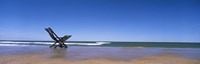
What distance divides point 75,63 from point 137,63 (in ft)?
8.66

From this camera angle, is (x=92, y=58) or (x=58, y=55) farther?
(x=58, y=55)

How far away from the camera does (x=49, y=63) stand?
8602 mm

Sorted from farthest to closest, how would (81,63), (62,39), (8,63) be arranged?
(62,39) → (81,63) → (8,63)

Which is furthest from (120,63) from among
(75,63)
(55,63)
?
(55,63)

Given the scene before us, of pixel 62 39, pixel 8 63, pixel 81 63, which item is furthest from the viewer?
pixel 62 39

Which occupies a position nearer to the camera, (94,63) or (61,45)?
(94,63)

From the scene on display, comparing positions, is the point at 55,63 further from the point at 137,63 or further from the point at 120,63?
the point at 137,63

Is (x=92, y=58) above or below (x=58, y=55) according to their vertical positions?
below

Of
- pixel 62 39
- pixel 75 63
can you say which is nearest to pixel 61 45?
pixel 62 39

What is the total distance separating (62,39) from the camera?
23562 mm

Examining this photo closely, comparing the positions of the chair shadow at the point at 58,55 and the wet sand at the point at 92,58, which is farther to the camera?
the chair shadow at the point at 58,55

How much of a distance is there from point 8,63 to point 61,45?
50.5 feet

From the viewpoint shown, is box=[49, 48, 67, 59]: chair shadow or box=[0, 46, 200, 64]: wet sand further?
box=[49, 48, 67, 59]: chair shadow

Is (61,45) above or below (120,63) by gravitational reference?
above
